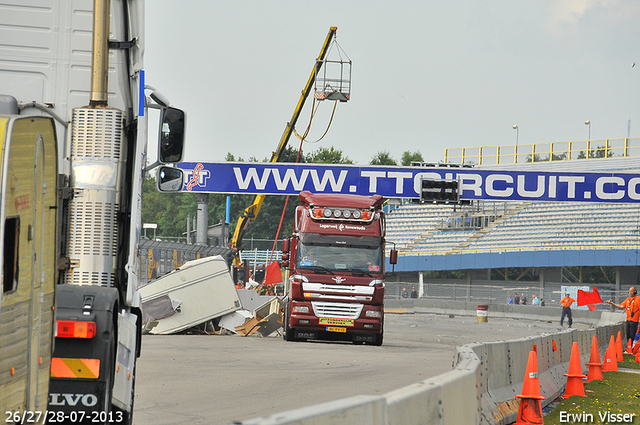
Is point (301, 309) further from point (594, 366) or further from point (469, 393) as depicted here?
point (469, 393)

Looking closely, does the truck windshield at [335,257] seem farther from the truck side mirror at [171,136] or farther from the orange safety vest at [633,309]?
the truck side mirror at [171,136]

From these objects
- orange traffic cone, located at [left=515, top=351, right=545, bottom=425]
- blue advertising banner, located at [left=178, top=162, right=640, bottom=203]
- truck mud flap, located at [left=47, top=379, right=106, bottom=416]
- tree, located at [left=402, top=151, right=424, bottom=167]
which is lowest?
orange traffic cone, located at [left=515, top=351, right=545, bottom=425]

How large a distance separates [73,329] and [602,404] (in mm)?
7793

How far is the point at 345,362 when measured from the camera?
15641 millimetres

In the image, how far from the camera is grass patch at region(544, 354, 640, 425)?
31.6ft

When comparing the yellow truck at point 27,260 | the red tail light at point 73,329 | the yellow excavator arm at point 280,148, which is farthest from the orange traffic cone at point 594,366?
the yellow excavator arm at point 280,148

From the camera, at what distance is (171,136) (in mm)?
7594

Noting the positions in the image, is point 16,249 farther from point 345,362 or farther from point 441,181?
point 441,181

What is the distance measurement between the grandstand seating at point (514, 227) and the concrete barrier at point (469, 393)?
36.3 metres

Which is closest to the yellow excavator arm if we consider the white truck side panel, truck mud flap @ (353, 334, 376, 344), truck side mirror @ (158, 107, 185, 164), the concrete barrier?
the white truck side panel

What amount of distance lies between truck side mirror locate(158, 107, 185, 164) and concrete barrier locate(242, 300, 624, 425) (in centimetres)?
313

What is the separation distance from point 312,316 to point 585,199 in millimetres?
19745

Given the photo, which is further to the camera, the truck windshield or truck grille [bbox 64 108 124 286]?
the truck windshield

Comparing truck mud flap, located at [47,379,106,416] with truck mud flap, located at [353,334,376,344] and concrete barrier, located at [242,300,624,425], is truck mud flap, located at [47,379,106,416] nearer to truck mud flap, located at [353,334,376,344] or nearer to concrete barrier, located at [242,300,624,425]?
concrete barrier, located at [242,300,624,425]
